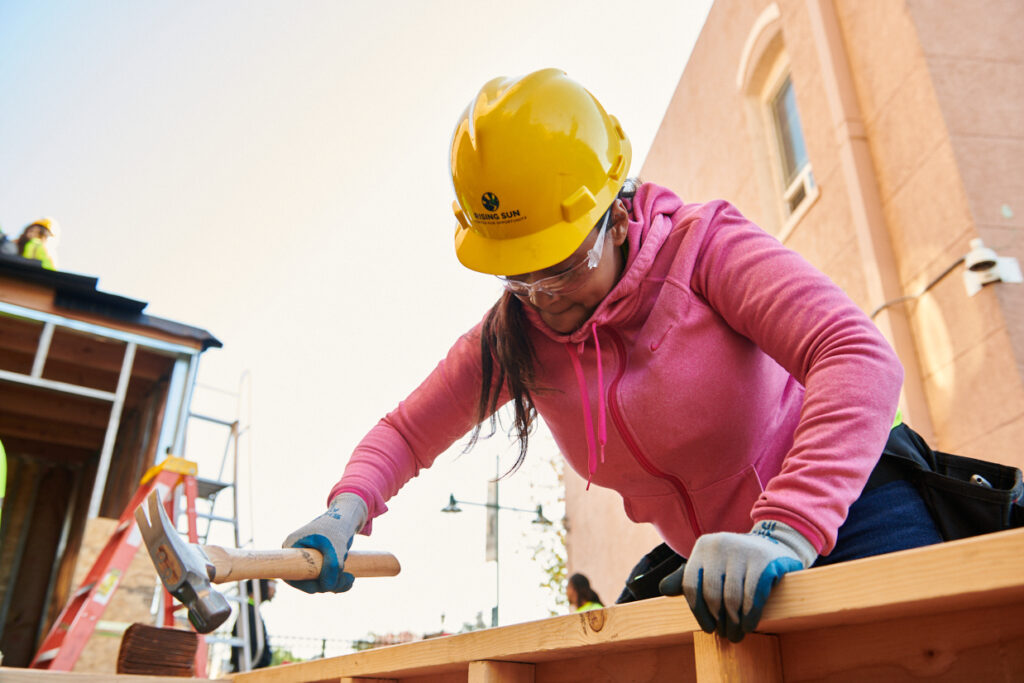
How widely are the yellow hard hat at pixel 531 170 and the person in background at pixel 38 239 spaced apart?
7.50m

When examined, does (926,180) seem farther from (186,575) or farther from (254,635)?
(254,635)

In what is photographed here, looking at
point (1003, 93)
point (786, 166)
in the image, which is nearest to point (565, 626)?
point (1003, 93)

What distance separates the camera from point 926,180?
5.73 metres

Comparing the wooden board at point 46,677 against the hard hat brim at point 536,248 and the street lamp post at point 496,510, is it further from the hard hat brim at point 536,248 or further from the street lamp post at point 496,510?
the street lamp post at point 496,510

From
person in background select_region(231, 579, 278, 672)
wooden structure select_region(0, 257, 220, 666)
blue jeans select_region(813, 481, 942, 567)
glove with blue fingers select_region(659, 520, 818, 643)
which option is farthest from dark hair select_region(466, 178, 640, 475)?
wooden structure select_region(0, 257, 220, 666)

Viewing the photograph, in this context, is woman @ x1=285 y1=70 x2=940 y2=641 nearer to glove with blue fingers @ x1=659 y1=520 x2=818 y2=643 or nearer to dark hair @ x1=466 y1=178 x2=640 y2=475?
dark hair @ x1=466 y1=178 x2=640 y2=475

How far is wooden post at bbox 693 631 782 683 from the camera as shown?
1.11 m

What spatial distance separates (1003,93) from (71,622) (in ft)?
23.8

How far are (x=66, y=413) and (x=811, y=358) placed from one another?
8998 millimetres

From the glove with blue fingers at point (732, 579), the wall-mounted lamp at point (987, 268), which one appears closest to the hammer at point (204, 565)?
the glove with blue fingers at point (732, 579)

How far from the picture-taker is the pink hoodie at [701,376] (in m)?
1.42

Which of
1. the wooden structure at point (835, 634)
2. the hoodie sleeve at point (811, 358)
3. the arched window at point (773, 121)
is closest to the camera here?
the wooden structure at point (835, 634)

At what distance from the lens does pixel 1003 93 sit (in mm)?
5629

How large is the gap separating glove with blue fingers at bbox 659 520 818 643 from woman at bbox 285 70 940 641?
16.4 inches
